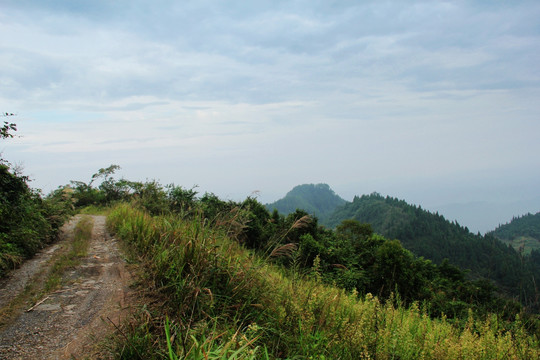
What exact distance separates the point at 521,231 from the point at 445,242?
101834mm

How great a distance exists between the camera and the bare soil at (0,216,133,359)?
127 inches

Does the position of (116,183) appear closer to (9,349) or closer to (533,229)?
(9,349)

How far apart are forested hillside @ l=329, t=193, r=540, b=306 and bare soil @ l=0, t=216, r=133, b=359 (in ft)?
285

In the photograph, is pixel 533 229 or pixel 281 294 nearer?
pixel 281 294

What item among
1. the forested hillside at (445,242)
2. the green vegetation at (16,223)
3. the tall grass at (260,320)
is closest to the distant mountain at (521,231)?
the forested hillside at (445,242)

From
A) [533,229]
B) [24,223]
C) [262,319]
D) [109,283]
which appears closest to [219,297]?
[262,319]

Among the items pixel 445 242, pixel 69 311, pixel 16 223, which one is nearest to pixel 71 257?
pixel 16 223

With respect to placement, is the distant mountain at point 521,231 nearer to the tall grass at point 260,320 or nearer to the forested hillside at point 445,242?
the forested hillside at point 445,242

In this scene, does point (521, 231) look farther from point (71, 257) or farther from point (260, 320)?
point (71, 257)

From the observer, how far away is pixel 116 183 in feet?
67.6

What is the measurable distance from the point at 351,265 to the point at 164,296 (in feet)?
54.0

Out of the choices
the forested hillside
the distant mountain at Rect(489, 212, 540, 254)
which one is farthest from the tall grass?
the distant mountain at Rect(489, 212, 540, 254)

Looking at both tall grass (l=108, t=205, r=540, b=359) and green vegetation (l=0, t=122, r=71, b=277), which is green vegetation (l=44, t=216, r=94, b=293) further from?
tall grass (l=108, t=205, r=540, b=359)

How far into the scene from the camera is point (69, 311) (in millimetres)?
4086
